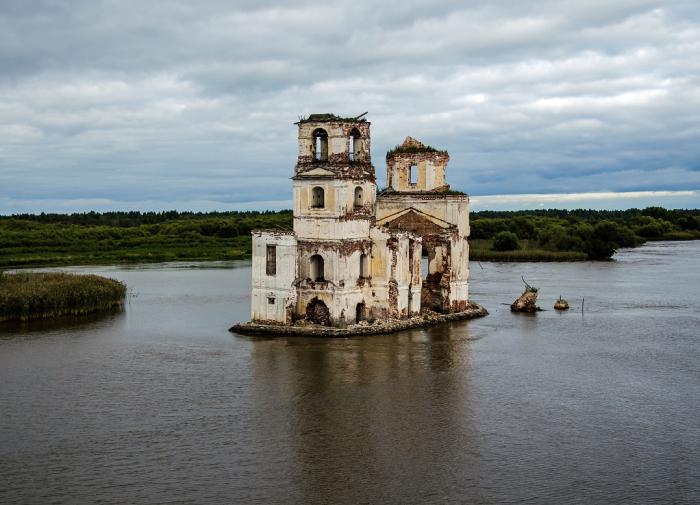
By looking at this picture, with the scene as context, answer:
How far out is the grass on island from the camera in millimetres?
34344

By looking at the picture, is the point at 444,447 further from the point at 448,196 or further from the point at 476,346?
Result: the point at 448,196

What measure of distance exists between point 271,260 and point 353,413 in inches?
437

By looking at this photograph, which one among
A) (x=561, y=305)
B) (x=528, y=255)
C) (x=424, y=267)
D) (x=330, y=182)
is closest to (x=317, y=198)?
(x=330, y=182)

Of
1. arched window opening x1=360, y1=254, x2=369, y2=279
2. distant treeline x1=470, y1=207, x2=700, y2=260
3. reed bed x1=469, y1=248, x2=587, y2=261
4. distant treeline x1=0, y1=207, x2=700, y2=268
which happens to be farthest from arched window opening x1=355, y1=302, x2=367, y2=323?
distant treeline x1=470, y1=207, x2=700, y2=260

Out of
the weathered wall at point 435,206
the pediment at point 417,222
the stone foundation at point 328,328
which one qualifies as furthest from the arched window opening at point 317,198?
the weathered wall at point 435,206

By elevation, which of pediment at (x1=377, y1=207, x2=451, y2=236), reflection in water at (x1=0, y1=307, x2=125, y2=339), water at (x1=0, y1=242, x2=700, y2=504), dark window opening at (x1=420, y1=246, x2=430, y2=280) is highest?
pediment at (x1=377, y1=207, x2=451, y2=236)

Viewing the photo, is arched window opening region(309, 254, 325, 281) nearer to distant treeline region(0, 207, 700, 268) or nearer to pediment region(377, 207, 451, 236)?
pediment region(377, 207, 451, 236)

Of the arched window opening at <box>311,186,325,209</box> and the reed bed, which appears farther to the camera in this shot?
the reed bed

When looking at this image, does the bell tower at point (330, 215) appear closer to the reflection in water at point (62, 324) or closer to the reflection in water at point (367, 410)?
the reflection in water at point (367, 410)

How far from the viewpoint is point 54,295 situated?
3544cm

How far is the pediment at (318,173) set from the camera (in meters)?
30.0

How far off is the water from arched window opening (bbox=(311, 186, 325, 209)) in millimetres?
5060

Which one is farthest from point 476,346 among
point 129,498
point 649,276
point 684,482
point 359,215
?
point 649,276

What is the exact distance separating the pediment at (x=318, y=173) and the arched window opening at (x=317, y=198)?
51 centimetres
